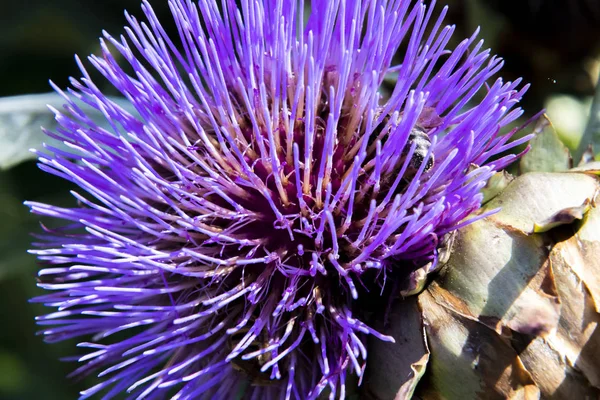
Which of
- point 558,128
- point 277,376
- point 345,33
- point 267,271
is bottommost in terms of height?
point 277,376

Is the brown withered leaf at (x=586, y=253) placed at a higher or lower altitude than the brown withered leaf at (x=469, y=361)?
higher

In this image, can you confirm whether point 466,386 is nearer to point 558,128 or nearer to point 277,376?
point 277,376

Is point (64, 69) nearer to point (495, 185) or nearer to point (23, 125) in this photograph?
point (23, 125)

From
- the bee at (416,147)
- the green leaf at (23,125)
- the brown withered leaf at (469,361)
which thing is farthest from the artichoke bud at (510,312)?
the green leaf at (23,125)

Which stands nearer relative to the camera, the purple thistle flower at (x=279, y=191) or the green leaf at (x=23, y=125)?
the purple thistle flower at (x=279, y=191)

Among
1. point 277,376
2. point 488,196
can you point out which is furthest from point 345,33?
point 277,376

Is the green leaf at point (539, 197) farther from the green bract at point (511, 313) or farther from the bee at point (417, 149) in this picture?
the bee at point (417, 149)

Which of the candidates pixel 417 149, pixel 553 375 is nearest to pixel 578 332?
pixel 553 375
